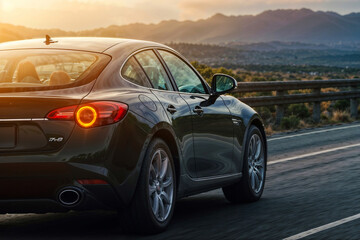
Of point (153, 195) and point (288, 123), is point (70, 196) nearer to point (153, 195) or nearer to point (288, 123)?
point (153, 195)

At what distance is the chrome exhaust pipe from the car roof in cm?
134

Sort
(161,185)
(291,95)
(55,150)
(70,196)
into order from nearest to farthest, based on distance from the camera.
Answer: (55,150), (70,196), (161,185), (291,95)

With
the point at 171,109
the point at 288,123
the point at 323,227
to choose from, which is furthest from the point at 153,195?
the point at 288,123

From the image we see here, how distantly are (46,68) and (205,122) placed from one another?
5.10 ft

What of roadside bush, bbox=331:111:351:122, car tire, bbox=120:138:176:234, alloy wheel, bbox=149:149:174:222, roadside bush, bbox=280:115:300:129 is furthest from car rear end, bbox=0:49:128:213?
roadside bush, bbox=331:111:351:122

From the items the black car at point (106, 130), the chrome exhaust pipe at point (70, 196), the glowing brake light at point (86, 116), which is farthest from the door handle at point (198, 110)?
the chrome exhaust pipe at point (70, 196)

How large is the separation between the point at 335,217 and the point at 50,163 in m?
2.90

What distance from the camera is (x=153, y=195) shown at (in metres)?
6.03

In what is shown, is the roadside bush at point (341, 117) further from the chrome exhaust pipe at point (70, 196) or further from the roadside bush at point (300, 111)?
the chrome exhaust pipe at point (70, 196)

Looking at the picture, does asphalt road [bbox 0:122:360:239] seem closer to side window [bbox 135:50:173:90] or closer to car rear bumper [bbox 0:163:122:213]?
car rear bumper [bbox 0:163:122:213]

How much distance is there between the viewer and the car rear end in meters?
5.36

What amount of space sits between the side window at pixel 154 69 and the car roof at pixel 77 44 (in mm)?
111

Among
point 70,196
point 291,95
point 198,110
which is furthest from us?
point 291,95

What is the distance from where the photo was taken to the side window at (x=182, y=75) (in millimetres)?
7105
